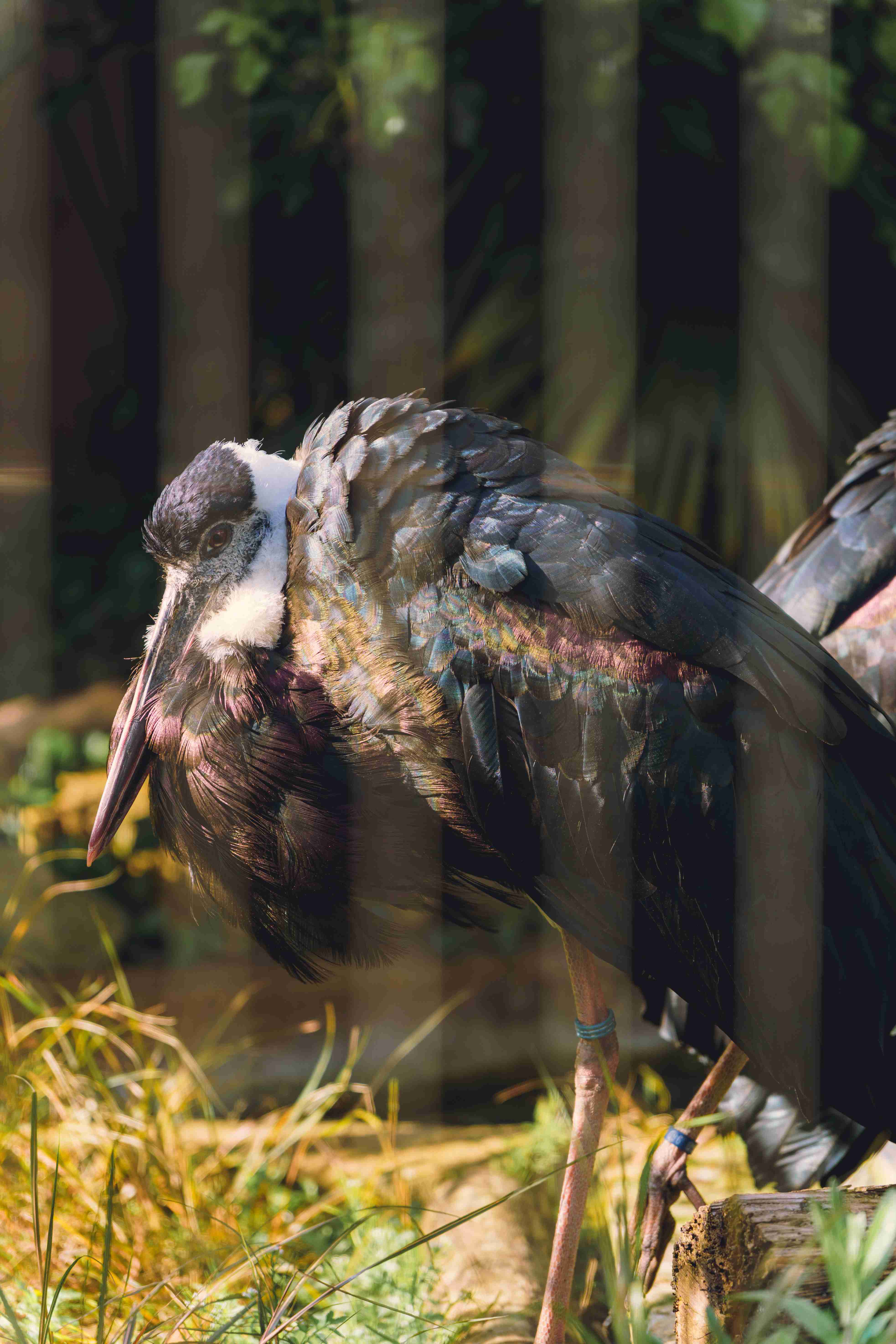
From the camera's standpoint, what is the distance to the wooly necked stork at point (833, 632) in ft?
6.61

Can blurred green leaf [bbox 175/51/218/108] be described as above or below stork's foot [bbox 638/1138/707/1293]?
above

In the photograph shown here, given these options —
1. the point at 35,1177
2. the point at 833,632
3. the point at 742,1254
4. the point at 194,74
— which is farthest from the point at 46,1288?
the point at 194,74

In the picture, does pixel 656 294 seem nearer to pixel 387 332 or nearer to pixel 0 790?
pixel 387 332

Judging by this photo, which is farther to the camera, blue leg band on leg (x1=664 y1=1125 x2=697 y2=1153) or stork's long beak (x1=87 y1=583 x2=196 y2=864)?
blue leg band on leg (x1=664 y1=1125 x2=697 y2=1153)

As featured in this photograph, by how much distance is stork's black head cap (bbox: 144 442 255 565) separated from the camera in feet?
5.24

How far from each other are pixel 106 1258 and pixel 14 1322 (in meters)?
0.13

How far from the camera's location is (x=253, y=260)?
10.5 feet

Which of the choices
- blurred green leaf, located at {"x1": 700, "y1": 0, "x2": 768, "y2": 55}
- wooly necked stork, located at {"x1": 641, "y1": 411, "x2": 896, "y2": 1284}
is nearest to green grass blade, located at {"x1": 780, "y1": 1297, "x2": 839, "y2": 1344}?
wooly necked stork, located at {"x1": 641, "y1": 411, "x2": 896, "y2": 1284}

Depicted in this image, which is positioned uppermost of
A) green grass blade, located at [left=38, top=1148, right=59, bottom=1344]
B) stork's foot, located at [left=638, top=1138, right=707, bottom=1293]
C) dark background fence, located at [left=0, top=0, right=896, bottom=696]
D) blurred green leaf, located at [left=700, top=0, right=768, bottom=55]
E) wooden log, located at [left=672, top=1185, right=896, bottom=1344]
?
blurred green leaf, located at [left=700, top=0, right=768, bottom=55]

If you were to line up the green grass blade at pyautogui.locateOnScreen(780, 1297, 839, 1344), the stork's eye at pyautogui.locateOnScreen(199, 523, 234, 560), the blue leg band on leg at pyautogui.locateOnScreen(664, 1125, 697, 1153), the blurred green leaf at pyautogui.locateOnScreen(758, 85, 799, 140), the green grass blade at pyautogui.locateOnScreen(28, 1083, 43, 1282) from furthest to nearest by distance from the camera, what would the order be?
the blurred green leaf at pyautogui.locateOnScreen(758, 85, 799, 140)
the blue leg band on leg at pyautogui.locateOnScreen(664, 1125, 697, 1153)
the stork's eye at pyautogui.locateOnScreen(199, 523, 234, 560)
the green grass blade at pyautogui.locateOnScreen(28, 1083, 43, 1282)
the green grass blade at pyautogui.locateOnScreen(780, 1297, 839, 1344)

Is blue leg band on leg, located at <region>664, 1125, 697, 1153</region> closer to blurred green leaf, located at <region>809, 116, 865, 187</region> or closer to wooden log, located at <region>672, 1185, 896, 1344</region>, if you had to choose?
wooden log, located at <region>672, 1185, 896, 1344</region>

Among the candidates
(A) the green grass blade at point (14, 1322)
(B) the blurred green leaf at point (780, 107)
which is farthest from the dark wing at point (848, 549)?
(A) the green grass blade at point (14, 1322)

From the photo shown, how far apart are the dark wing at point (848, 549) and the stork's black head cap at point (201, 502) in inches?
38.9

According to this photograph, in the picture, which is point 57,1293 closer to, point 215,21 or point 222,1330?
point 222,1330
